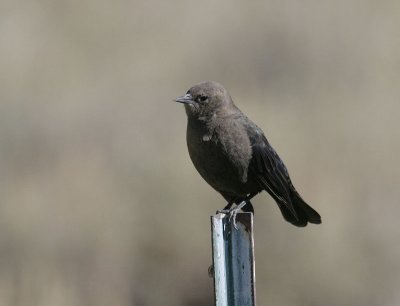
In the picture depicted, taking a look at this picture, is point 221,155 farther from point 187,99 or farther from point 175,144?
point 175,144

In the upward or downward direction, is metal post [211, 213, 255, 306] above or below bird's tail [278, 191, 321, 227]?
below

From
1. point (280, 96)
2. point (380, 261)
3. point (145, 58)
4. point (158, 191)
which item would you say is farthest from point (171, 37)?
point (380, 261)

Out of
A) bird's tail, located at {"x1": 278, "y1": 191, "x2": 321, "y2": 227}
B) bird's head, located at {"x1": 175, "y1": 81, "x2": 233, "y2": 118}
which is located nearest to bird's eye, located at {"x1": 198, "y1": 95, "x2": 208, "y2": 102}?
bird's head, located at {"x1": 175, "y1": 81, "x2": 233, "y2": 118}

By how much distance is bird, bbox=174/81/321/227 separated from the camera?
7.50 meters

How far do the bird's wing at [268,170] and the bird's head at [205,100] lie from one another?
0.31m

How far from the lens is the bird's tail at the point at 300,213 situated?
24.9ft

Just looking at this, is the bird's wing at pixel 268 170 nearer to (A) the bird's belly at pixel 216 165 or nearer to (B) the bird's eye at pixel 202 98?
(A) the bird's belly at pixel 216 165

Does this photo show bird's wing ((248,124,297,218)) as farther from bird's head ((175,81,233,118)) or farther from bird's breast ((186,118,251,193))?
bird's head ((175,81,233,118))

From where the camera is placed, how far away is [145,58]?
12492 millimetres

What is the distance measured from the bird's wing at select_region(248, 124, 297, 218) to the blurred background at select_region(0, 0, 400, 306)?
68.0 inches

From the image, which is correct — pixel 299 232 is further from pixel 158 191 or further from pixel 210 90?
pixel 210 90

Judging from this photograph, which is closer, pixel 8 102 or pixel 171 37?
pixel 8 102

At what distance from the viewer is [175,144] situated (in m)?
10.8

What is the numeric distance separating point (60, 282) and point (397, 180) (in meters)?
3.89
